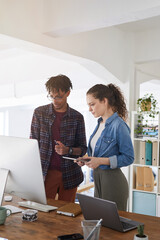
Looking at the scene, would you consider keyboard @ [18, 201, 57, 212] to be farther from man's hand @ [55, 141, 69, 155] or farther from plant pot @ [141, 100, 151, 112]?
plant pot @ [141, 100, 151, 112]

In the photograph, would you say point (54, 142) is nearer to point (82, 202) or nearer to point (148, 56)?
point (82, 202)

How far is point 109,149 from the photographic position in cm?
230

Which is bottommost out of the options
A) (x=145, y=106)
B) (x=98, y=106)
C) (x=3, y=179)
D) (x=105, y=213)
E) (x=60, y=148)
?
(x=105, y=213)

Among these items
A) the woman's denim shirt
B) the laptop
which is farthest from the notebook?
the woman's denim shirt

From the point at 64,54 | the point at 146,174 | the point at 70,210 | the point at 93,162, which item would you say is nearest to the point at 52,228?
the point at 70,210

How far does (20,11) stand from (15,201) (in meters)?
1.90

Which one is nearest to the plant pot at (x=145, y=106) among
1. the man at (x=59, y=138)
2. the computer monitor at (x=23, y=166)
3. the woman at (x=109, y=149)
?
the man at (x=59, y=138)

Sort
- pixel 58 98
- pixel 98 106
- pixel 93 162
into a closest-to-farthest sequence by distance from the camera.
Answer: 1. pixel 93 162
2. pixel 98 106
3. pixel 58 98

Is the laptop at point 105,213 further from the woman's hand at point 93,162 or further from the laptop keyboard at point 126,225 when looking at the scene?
the woman's hand at point 93,162

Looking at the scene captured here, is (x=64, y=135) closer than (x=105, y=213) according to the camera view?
No

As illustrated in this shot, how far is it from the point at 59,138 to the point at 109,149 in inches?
20.9

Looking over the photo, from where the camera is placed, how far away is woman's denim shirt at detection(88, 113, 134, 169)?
7.35 ft

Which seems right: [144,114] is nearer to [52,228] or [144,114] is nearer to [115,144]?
[115,144]

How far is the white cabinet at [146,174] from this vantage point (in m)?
4.59
